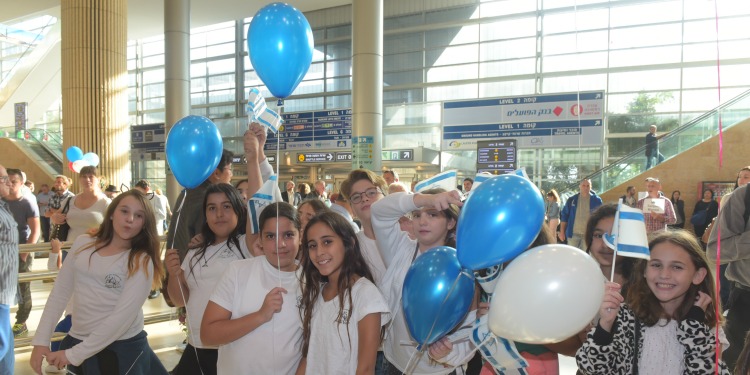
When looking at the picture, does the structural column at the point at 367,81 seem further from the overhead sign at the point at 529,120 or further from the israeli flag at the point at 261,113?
the israeli flag at the point at 261,113

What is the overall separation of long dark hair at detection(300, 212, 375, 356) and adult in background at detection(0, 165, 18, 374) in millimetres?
1318

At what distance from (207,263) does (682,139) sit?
10960 millimetres

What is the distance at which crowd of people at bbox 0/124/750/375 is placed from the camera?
1.83 meters

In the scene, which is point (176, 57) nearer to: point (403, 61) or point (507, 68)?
point (403, 61)

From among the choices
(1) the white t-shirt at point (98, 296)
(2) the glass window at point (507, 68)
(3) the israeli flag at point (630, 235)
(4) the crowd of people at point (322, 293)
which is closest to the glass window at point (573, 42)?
(2) the glass window at point (507, 68)

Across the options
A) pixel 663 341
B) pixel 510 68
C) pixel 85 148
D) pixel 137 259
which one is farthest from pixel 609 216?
pixel 510 68

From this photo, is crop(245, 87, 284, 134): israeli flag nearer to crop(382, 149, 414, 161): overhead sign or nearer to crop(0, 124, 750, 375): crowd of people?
crop(0, 124, 750, 375): crowd of people

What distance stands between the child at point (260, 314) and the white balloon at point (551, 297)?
0.87 metres

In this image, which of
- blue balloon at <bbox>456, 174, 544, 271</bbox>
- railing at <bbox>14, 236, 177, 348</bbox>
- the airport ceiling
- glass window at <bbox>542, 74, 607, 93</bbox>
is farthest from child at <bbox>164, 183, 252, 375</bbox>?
the airport ceiling

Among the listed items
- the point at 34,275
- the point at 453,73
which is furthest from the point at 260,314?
the point at 453,73

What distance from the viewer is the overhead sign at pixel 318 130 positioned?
1548cm

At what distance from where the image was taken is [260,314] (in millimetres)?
1909

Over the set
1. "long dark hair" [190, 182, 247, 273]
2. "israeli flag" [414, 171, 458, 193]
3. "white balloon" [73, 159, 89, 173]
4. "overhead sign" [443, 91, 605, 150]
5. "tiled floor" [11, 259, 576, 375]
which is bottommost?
"tiled floor" [11, 259, 576, 375]

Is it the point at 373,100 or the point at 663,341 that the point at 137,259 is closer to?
the point at 663,341
